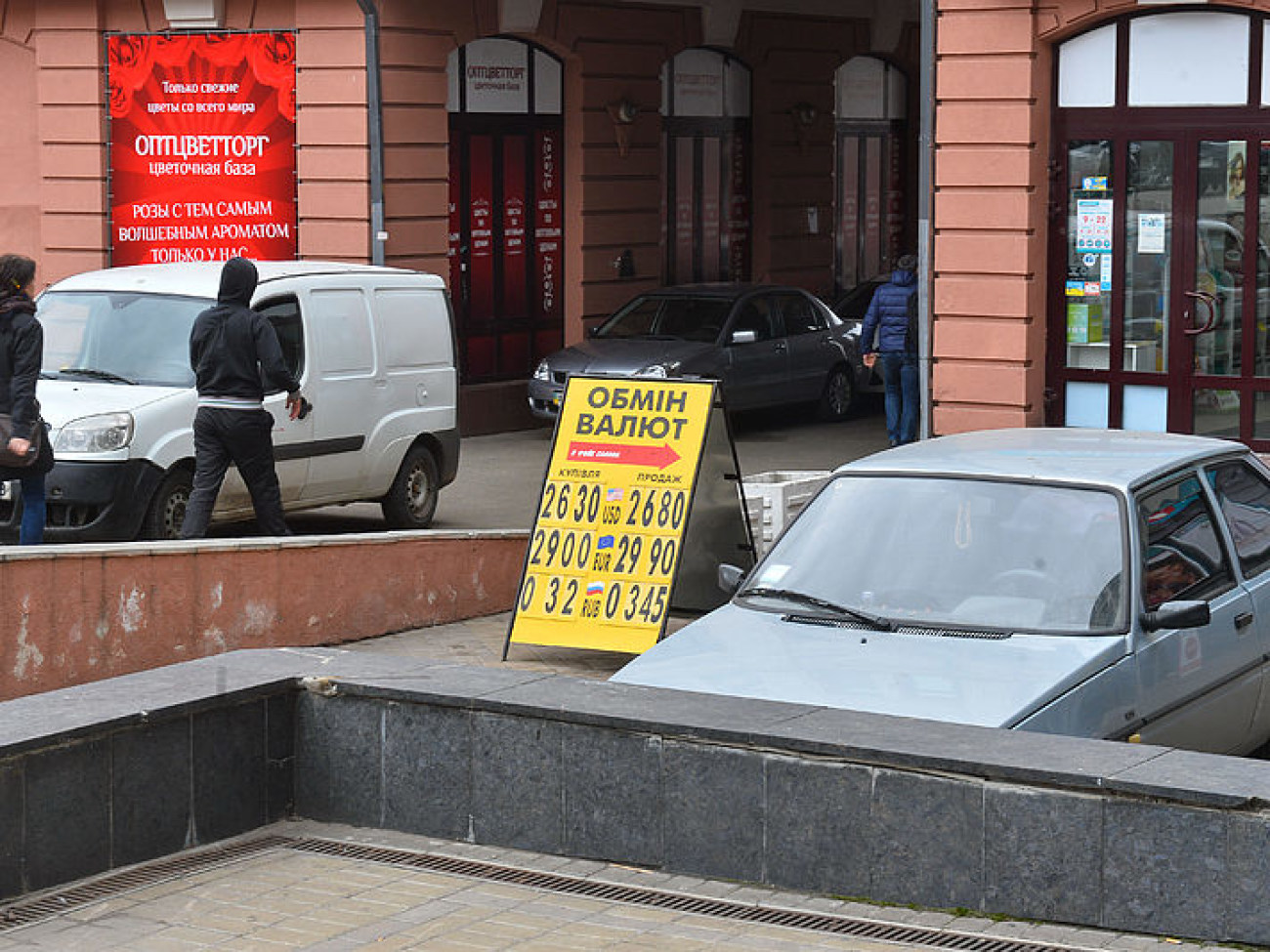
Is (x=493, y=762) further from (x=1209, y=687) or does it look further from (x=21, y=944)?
(x=1209, y=687)

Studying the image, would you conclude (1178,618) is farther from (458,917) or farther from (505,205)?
(505,205)

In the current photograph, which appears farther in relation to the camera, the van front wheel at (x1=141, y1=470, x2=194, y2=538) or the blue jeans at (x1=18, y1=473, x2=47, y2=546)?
the van front wheel at (x1=141, y1=470, x2=194, y2=538)

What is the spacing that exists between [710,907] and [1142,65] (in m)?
10.9

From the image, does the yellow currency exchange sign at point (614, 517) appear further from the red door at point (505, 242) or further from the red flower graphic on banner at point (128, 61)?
the red flower graphic on banner at point (128, 61)

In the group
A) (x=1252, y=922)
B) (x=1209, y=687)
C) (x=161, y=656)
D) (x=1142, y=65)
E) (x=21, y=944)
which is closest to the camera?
(x=1252, y=922)

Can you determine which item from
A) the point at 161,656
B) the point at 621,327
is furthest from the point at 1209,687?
the point at 621,327

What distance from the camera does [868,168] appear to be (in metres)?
30.1

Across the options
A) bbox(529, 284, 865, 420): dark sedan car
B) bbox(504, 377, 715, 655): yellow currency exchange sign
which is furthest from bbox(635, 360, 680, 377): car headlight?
bbox(504, 377, 715, 655): yellow currency exchange sign

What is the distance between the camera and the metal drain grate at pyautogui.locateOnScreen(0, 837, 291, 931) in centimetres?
639

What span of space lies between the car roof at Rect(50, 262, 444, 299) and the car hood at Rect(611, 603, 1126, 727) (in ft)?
23.9

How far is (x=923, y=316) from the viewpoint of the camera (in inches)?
654

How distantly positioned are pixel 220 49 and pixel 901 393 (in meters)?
7.82

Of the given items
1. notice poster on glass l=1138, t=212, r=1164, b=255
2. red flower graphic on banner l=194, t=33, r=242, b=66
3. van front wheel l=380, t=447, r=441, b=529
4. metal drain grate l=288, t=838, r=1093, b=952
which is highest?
red flower graphic on banner l=194, t=33, r=242, b=66

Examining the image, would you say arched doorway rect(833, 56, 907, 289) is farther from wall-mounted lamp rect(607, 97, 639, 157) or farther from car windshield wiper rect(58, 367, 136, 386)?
car windshield wiper rect(58, 367, 136, 386)
